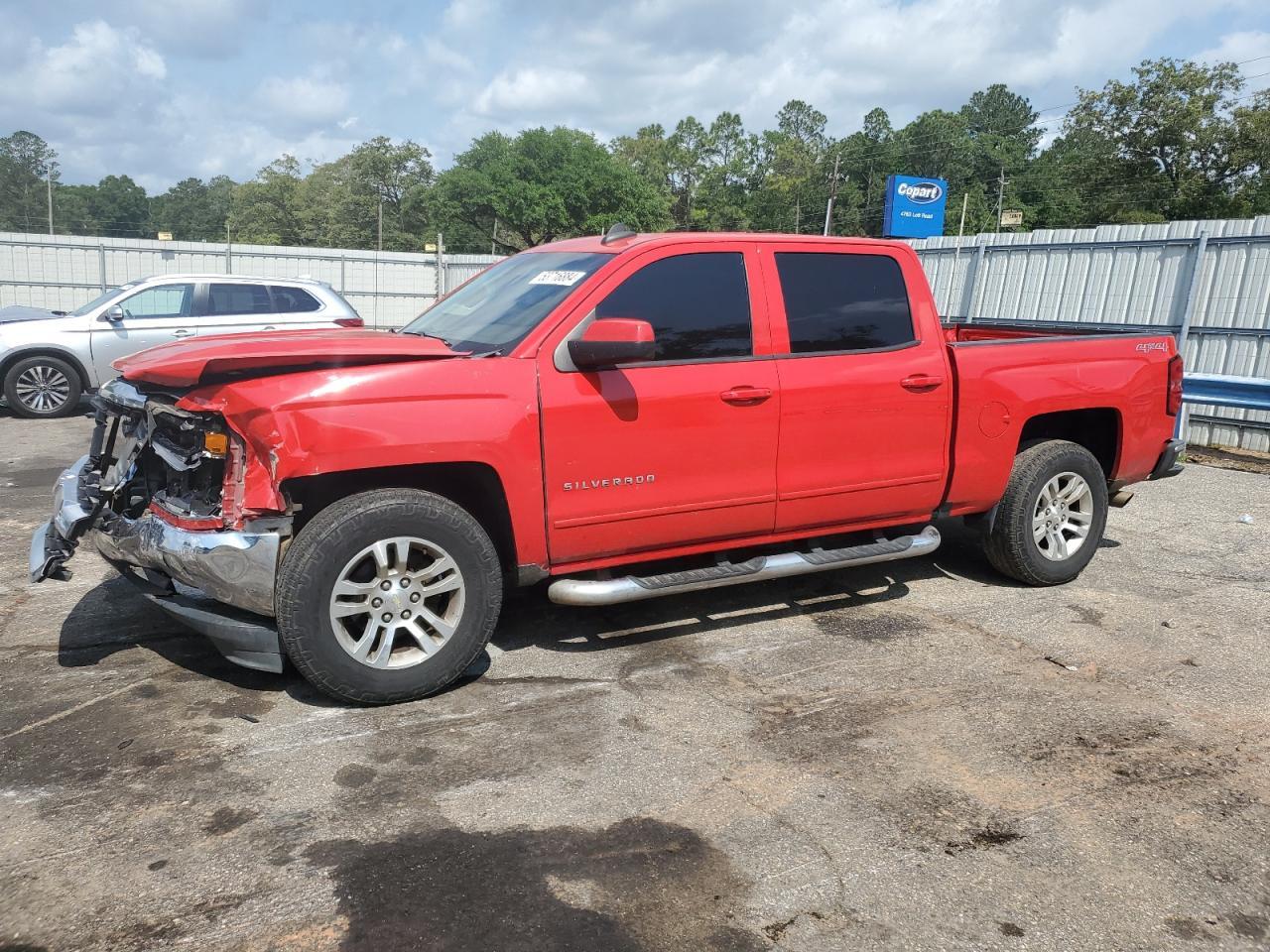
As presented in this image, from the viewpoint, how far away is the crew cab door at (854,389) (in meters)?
4.60

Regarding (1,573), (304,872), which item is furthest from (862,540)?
(1,573)

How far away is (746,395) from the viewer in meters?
4.39

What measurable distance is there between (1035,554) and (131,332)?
10358mm

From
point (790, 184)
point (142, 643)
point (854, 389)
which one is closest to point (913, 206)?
point (854, 389)

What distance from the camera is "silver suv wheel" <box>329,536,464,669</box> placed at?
368cm

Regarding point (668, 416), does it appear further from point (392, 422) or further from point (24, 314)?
point (24, 314)

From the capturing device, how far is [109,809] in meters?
3.06

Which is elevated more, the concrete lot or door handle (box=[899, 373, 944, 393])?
door handle (box=[899, 373, 944, 393])

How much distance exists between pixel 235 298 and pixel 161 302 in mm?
914

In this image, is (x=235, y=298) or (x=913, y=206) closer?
(x=235, y=298)

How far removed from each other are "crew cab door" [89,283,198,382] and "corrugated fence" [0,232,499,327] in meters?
9.34

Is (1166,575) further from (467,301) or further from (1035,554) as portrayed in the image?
(467,301)

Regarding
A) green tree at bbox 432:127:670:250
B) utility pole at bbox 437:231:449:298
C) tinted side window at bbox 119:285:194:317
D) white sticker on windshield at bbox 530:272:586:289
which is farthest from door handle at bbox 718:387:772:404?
green tree at bbox 432:127:670:250

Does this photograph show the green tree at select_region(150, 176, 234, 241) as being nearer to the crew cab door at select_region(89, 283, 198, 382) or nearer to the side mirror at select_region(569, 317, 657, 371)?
the crew cab door at select_region(89, 283, 198, 382)
